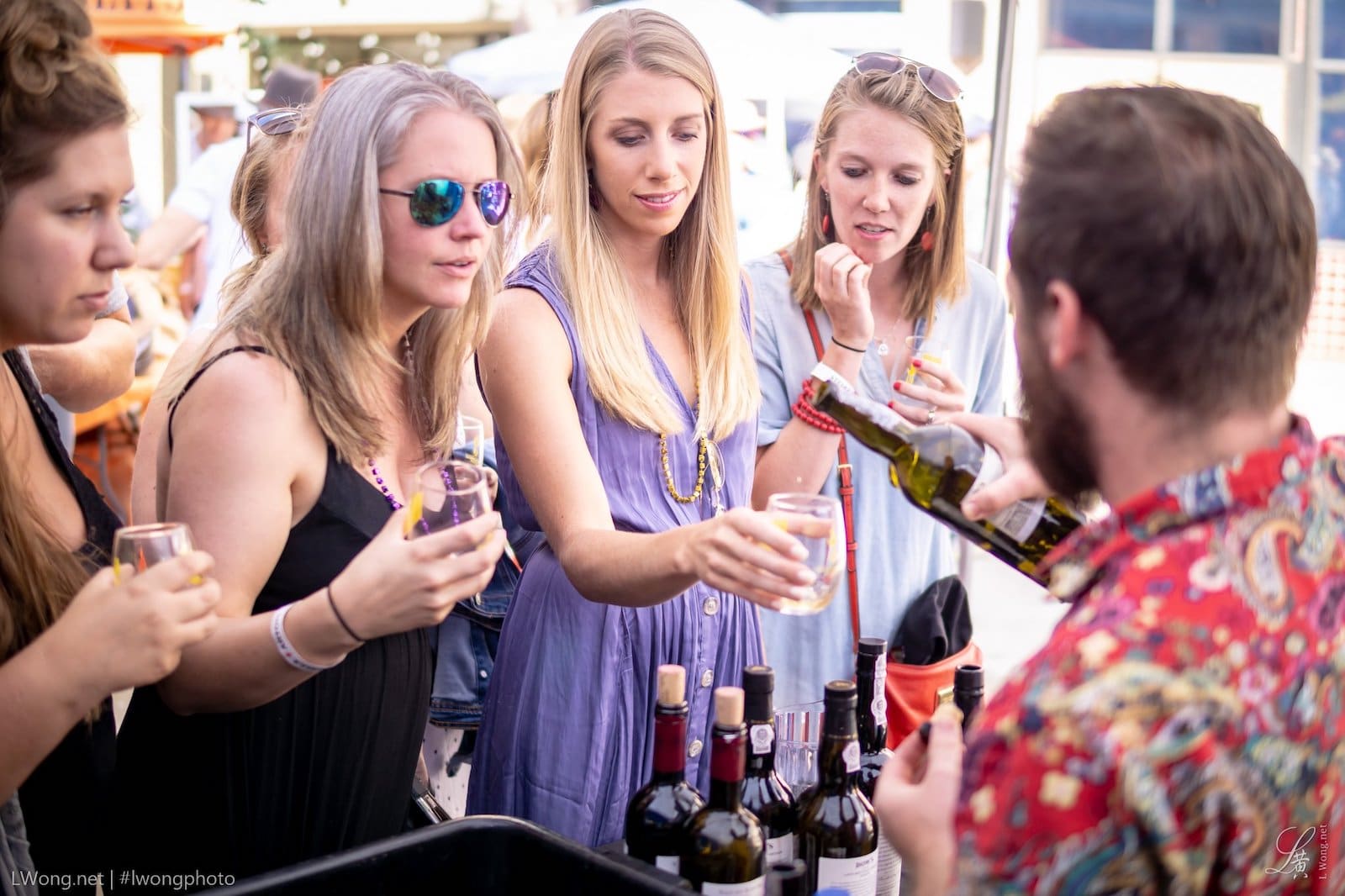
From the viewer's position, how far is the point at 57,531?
5.87 feet

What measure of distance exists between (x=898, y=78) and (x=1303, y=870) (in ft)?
6.74

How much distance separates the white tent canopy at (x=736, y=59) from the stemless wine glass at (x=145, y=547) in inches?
227

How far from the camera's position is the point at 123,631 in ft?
4.69

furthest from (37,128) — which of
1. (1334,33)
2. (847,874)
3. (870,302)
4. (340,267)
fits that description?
(1334,33)

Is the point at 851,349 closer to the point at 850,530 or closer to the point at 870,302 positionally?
the point at 870,302

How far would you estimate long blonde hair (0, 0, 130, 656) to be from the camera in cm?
153

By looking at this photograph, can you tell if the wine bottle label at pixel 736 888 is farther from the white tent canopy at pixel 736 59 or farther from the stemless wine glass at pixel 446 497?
the white tent canopy at pixel 736 59

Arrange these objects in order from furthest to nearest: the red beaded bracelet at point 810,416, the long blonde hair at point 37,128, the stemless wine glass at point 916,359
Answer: the red beaded bracelet at point 810,416 < the stemless wine glass at point 916,359 < the long blonde hair at point 37,128

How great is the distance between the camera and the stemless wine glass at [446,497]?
62.7 inches

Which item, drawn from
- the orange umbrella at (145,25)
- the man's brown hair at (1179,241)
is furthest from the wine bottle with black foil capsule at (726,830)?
the orange umbrella at (145,25)

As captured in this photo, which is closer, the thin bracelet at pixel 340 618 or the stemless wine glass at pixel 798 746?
the thin bracelet at pixel 340 618

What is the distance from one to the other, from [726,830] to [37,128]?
1.17 metres

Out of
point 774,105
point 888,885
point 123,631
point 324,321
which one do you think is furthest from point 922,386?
point 774,105
